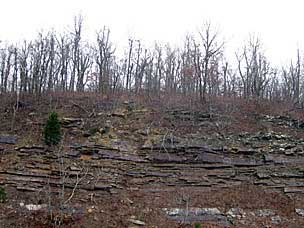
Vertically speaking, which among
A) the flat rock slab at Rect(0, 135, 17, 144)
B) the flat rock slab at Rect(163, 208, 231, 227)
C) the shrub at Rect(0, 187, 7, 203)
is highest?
the flat rock slab at Rect(0, 135, 17, 144)

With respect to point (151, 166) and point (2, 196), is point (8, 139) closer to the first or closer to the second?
point (2, 196)

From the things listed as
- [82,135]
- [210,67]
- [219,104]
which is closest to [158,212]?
[82,135]

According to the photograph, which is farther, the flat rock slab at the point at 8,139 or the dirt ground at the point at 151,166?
the flat rock slab at the point at 8,139

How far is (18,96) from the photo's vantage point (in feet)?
102

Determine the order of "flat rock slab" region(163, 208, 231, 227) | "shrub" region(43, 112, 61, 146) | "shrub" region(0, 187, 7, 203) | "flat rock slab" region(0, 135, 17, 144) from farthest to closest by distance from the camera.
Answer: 1. "flat rock slab" region(0, 135, 17, 144)
2. "shrub" region(43, 112, 61, 146)
3. "shrub" region(0, 187, 7, 203)
4. "flat rock slab" region(163, 208, 231, 227)

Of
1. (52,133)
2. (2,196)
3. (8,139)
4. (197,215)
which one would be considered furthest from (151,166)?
(8,139)

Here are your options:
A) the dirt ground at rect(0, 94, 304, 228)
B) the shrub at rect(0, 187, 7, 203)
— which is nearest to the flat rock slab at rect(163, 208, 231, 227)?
the dirt ground at rect(0, 94, 304, 228)

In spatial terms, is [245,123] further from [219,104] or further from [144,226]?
[144,226]

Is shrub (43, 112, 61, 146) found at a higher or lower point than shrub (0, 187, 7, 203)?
higher

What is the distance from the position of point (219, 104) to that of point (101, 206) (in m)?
14.8

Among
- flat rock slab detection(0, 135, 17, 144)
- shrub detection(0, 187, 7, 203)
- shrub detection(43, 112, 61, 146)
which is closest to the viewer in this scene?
shrub detection(0, 187, 7, 203)

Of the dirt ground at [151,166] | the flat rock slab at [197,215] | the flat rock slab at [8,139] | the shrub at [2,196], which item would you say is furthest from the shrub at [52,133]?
the flat rock slab at [197,215]

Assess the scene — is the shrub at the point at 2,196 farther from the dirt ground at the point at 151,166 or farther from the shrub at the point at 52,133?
the shrub at the point at 52,133

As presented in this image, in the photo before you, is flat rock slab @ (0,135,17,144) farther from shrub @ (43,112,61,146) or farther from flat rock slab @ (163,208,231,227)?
flat rock slab @ (163,208,231,227)
